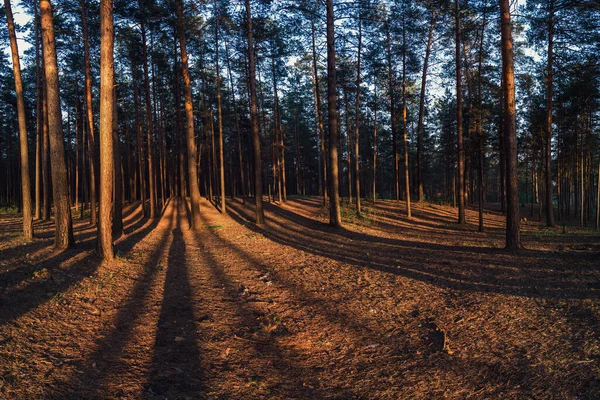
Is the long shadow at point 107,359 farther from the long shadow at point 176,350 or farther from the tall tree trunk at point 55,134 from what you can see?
the tall tree trunk at point 55,134

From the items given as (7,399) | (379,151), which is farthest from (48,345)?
(379,151)

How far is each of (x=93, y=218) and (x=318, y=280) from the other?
15.7 metres

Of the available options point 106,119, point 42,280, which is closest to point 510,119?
point 106,119

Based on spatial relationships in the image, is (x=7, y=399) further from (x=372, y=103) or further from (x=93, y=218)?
(x=372, y=103)

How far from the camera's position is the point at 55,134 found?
9391mm

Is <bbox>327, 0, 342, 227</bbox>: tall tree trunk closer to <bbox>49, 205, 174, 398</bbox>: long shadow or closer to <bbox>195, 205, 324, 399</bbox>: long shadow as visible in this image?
<bbox>195, 205, 324, 399</bbox>: long shadow

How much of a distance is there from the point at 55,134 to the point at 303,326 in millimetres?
8822

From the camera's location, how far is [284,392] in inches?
149

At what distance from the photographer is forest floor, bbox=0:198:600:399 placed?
12.4 ft

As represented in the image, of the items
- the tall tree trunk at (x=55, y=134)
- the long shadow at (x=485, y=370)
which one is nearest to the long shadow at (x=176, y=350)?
the long shadow at (x=485, y=370)

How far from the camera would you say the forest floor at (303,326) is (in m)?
3.77

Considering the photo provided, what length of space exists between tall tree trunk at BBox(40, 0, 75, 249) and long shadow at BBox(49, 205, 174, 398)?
4.33 meters

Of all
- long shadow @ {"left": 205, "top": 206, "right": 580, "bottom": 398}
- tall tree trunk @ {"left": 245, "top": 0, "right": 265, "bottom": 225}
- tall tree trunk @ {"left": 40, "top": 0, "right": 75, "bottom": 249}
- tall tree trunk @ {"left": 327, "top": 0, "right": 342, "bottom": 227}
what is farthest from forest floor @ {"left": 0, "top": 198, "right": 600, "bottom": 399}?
tall tree trunk @ {"left": 245, "top": 0, "right": 265, "bottom": 225}

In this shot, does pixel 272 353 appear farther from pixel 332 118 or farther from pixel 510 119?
pixel 332 118
